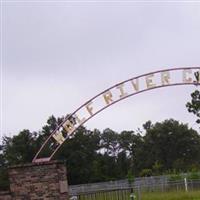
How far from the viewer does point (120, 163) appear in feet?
323

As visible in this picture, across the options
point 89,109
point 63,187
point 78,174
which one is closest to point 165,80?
point 89,109

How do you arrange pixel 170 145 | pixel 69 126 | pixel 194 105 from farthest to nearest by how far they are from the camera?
pixel 170 145, pixel 194 105, pixel 69 126

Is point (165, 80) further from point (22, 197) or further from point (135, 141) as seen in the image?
point (135, 141)

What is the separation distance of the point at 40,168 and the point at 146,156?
289 feet

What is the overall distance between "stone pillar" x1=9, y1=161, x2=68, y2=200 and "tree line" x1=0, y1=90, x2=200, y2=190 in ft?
151

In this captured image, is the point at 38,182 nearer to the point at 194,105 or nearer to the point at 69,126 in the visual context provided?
the point at 69,126

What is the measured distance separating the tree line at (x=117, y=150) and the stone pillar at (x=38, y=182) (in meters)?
46.1

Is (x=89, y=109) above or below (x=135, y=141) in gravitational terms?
below

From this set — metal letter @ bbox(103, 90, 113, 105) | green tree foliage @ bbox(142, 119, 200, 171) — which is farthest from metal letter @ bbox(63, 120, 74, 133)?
green tree foliage @ bbox(142, 119, 200, 171)

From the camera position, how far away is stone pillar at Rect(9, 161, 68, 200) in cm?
1552

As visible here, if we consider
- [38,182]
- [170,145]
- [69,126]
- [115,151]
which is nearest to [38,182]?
[38,182]

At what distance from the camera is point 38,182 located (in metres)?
15.6

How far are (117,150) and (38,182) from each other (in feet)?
318

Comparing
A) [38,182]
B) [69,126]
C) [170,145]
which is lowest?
[38,182]
